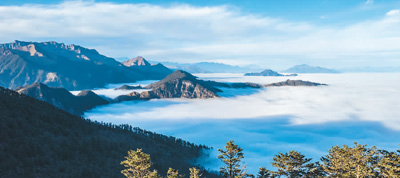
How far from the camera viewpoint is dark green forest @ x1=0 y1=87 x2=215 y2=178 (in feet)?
305

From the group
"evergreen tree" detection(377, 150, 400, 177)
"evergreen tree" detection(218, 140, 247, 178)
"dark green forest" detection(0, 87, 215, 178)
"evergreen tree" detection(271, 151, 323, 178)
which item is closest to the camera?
"evergreen tree" detection(377, 150, 400, 177)

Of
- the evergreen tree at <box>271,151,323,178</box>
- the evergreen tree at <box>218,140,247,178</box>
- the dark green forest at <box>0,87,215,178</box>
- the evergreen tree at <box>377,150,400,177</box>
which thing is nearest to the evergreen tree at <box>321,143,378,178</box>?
the evergreen tree at <box>377,150,400,177</box>

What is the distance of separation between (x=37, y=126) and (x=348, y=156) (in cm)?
14558

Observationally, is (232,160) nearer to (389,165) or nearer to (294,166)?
(294,166)

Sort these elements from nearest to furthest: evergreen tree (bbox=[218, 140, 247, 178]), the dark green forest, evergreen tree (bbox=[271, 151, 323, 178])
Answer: evergreen tree (bbox=[218, 140, 247, 178]), evergreen tree (bbox=[271, 151, 323, 178]), the dark green forest

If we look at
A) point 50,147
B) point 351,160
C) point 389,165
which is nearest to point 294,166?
point 351,160

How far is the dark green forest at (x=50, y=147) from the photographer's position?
9294 cm

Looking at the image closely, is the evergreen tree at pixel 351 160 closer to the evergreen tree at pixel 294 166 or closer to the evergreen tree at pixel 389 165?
the evergreen tree at pixel 389 165

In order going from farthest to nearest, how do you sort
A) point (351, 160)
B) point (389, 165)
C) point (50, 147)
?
point (50, 147), point (351, 160), point (389, 165)

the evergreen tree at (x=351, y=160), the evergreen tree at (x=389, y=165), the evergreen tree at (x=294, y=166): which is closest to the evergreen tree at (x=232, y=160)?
the evergreen tree at (x=294, y=166)

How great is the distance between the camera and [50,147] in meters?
116

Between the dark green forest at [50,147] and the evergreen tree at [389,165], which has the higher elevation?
the evergreen tree at [389,165]

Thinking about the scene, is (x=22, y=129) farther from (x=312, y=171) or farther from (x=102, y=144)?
(x=312, y=171)

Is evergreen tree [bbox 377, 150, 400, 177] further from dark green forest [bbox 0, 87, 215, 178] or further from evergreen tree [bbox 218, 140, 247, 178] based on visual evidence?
dark green forest [bbox 0, 87, 215, 178]
